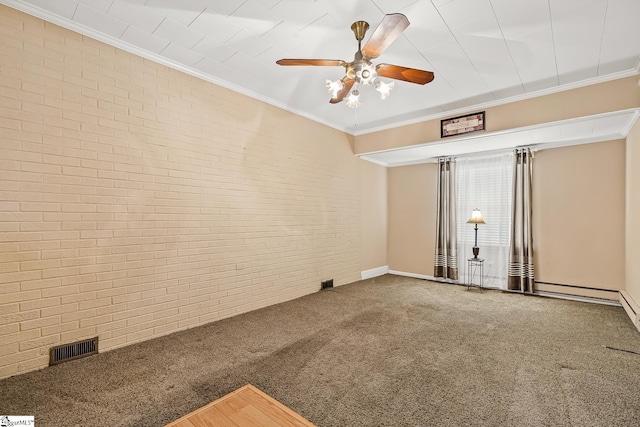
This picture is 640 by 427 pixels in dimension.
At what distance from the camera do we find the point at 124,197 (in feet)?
9.05

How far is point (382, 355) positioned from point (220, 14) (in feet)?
10.6

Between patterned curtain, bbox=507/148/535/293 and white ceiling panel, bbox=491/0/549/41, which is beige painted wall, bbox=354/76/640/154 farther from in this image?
white ceiling panel, bbox=491/0/549/41

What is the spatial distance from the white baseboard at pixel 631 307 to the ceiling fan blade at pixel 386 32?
3.97 metres

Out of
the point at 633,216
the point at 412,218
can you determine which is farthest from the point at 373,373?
the point at 412,218

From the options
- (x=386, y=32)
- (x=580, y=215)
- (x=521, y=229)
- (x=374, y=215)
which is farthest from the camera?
(x=374, y=215)

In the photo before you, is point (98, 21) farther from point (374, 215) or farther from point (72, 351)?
point (374, 215)

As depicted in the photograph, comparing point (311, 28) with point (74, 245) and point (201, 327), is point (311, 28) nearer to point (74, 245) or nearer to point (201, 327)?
point (74, 245)

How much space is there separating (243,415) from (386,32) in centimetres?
235

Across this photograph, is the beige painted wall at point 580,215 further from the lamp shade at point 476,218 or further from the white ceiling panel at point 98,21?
the white ceiling panel at point 98,21

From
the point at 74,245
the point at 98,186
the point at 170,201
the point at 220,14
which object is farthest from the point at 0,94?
the point at 220,14

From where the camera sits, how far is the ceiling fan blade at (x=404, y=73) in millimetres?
2280

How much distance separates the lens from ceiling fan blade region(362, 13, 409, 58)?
1.76 m

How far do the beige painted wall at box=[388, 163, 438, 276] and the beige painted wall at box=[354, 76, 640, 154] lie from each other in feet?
4.87

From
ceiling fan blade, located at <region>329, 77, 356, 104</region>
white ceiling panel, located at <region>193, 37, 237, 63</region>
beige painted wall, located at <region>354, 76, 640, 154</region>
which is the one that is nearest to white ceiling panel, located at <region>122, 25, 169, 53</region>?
white ceiling panel, located at <region>193, 37, 237, 63</region>
